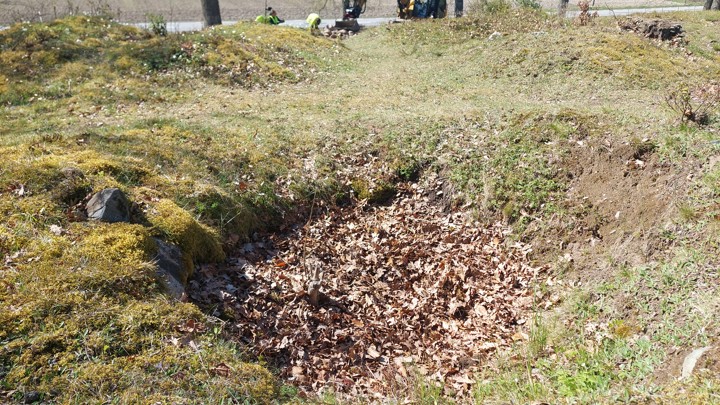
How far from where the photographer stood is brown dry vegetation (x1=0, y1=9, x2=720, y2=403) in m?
4.32

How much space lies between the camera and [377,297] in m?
6.52

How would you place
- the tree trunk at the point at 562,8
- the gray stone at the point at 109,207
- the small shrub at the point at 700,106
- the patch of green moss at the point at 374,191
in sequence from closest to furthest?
the gray stone at the point at 109,207, the small shrub at the point at 700,106, the patch of green moss at the point at 374,191, the tree trunk at the point at 562,8

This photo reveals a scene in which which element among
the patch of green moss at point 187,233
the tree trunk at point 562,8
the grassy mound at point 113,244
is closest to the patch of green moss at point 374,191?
the grassy mound at point 113,244

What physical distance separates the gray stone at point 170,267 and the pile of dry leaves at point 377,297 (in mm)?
321

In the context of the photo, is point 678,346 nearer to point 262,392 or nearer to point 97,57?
point 262,392

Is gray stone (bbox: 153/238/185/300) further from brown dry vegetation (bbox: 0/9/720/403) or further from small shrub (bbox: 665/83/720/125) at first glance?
small shrub (bbox: 665/83/720/125)

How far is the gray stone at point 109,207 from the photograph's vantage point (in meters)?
5.56

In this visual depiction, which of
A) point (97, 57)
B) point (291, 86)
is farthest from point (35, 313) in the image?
point (97, 57)

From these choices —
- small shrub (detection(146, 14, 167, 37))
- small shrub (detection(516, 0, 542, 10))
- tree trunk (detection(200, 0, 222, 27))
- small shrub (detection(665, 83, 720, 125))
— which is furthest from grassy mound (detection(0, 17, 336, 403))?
small shrub (detection(516, 0, 542, 10))

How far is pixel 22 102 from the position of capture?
1145cm

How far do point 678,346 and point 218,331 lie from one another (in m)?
4.02

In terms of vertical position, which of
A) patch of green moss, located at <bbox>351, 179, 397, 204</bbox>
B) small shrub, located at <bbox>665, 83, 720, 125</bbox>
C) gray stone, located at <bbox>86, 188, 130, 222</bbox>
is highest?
small shrub, located at <bbox>665, 83, 720, 125</bbox>

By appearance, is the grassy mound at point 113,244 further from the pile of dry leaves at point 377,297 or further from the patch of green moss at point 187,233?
the pile of dry leaves at point 377,297

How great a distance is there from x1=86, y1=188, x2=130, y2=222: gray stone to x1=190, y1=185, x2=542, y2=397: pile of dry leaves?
110 centimetres
